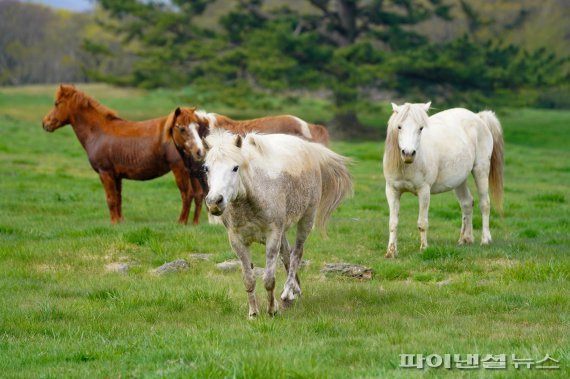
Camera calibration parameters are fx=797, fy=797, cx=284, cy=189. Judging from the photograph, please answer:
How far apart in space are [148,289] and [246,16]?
30.1m

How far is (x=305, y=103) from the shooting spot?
1898 inches

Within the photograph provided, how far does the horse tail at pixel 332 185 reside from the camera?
9125 mm

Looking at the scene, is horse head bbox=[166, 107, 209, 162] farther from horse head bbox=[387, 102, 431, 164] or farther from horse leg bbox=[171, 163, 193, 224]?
horse head bbox=[387, 102, 431, 164]

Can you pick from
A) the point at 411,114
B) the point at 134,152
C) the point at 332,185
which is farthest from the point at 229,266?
the point at 134,152

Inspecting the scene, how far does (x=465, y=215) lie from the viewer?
467 inches

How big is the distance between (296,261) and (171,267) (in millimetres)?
2190

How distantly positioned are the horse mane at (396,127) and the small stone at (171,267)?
3.01 metres

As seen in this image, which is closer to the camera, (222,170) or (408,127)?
(222,170)

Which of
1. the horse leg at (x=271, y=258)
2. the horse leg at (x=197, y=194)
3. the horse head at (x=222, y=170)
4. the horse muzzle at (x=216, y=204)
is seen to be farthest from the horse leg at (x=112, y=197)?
the horse muzzle at (x=216, y=204)

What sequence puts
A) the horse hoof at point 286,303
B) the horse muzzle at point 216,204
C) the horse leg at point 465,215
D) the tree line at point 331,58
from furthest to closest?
the tree line at point 331,58 → the horse leg at point 465,215 → the horse hoof at point 286,303 → the horse muzzle at point 216,204

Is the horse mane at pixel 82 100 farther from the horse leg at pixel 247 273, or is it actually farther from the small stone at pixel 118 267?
the horse leg at pixel 247 273

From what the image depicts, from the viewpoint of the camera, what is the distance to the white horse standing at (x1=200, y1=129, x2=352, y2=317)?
709 centimetres

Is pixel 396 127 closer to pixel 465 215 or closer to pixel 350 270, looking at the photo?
pixel 350 270

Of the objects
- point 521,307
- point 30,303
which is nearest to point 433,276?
point 521,307
